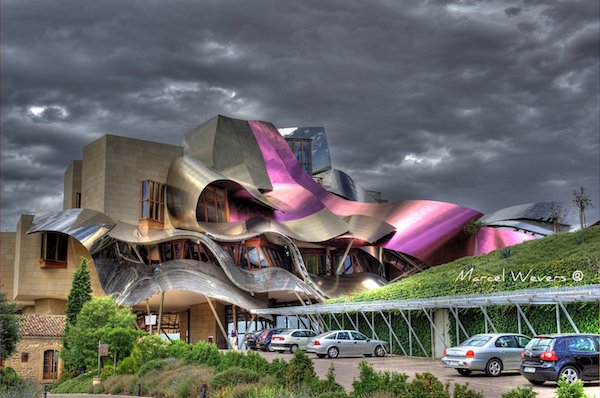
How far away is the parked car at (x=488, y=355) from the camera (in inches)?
862

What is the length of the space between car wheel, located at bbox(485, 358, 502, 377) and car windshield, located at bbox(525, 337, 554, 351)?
247cm

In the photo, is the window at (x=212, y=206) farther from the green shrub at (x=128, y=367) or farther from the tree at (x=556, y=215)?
the tree at (x=556, y=215)

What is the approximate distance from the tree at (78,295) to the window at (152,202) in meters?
10.5

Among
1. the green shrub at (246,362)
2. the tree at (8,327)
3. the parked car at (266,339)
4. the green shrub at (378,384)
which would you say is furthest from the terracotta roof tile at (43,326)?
the green shrub at (378,384)

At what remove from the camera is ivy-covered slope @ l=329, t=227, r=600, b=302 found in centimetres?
2936

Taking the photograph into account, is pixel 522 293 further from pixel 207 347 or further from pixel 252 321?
pixel 252 321

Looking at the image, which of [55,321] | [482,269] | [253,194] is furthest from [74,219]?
[482,269]

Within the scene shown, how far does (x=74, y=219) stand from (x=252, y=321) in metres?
17.3

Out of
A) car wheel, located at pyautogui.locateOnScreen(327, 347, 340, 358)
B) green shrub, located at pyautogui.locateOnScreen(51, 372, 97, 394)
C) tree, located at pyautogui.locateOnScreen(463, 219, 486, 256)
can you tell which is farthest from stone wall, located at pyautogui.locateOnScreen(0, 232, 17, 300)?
car wheel, located at pyautogui.locateOnScreen(327, 347, 340, 358)

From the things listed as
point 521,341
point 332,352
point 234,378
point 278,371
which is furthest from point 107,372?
point 521,341

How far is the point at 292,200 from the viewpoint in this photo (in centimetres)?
7194

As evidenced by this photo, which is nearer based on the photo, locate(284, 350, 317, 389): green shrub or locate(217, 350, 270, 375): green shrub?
locate(284, 350, 317, 389): green shrub

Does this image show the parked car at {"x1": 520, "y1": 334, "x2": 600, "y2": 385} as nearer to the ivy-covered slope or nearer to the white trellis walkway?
the white trellis walkway
